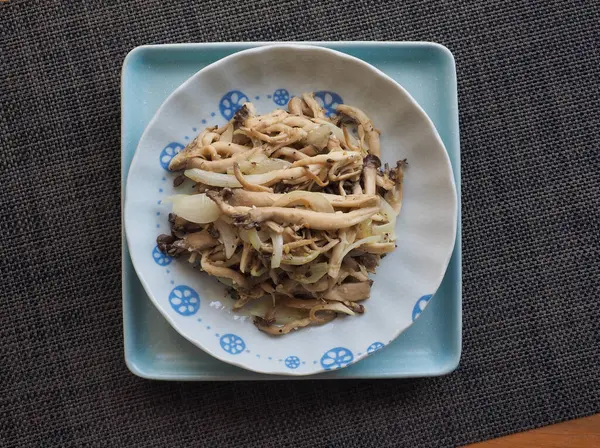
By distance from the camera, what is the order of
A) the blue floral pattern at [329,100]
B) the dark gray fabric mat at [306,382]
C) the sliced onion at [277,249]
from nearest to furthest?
the sliced onion at [277,249] → the blue floral pattern at [329,100] → the dark gray fabric mat at [306,382]

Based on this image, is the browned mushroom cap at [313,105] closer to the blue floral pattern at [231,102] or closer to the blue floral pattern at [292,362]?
the blue floral pattern at [231,102]

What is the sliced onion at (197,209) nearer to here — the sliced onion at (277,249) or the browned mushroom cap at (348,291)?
the sliced onion at (277,249)

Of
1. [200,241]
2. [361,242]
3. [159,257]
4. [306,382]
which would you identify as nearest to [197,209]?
[200,241]

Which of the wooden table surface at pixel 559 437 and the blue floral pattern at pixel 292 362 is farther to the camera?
the wooden table surface at pixel 559 437

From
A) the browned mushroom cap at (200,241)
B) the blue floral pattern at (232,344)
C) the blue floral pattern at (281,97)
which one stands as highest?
the blue floral pattern at (281,97)

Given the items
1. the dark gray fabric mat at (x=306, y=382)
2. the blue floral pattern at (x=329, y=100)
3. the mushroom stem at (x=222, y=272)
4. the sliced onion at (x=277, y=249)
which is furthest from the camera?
the dark gray fabric mat at (x=306, y=382)

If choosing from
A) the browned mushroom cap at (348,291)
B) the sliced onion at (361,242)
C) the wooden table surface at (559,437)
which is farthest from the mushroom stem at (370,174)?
the wooden table surface at (559,437)

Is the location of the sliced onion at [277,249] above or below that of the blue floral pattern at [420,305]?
above
